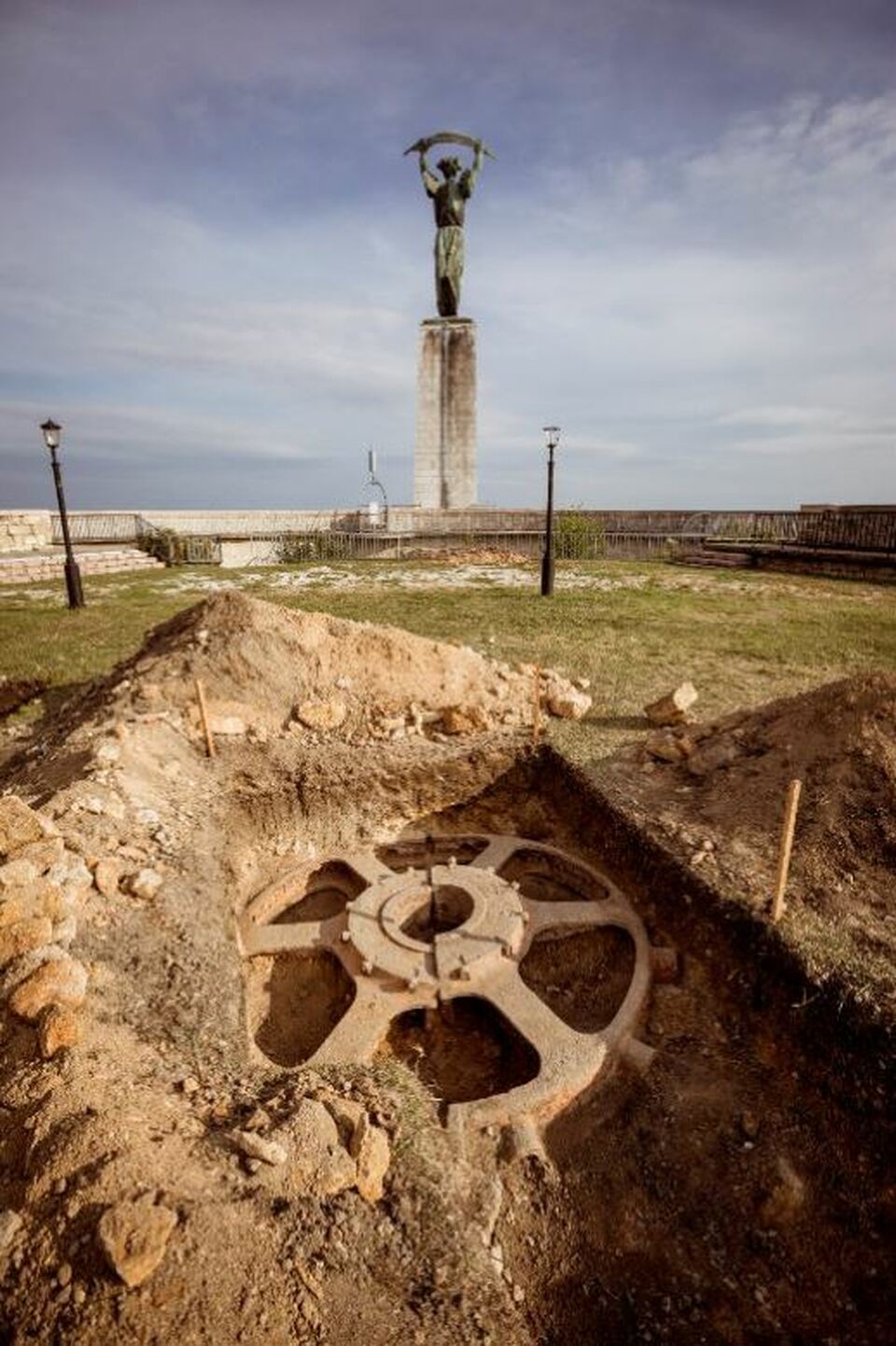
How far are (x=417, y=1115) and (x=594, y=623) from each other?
378 inches

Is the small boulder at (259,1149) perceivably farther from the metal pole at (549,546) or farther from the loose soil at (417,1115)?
the metal pole at (549,546)

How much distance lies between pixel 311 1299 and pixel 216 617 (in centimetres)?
670

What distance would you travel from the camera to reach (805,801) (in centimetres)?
501

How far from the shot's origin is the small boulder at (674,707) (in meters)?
6.86

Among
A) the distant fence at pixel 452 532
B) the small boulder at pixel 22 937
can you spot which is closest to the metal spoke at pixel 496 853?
the small boulder at pixel 22 937

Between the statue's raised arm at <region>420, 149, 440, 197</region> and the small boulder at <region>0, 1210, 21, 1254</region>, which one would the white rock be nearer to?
the small boulder at <region>0, 1210, 21, 1254</region>

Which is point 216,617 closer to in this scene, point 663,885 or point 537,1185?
point 663,885

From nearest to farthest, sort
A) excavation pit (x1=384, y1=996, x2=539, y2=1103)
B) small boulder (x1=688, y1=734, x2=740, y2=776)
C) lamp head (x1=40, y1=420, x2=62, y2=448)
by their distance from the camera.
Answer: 1. excavation pit (x1=384, y1=996, x2=539, y2=1103)
2. small boulder (x1=688, y1=734, x2=740, y2=776)
3. lamp head (x1=40, y1=420, x2=62, y2=448)

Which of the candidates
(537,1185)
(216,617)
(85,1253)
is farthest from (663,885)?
(216,617)

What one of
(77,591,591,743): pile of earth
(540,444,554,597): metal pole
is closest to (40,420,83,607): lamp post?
(77,591,591,743): pile of earth

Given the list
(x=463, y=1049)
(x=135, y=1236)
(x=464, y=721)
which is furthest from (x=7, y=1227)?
(x=464, y=721)

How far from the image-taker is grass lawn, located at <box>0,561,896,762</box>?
8633mm

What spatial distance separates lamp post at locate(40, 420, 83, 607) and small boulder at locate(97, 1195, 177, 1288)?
13.3 metres

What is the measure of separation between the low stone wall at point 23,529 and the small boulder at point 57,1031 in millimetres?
23176
